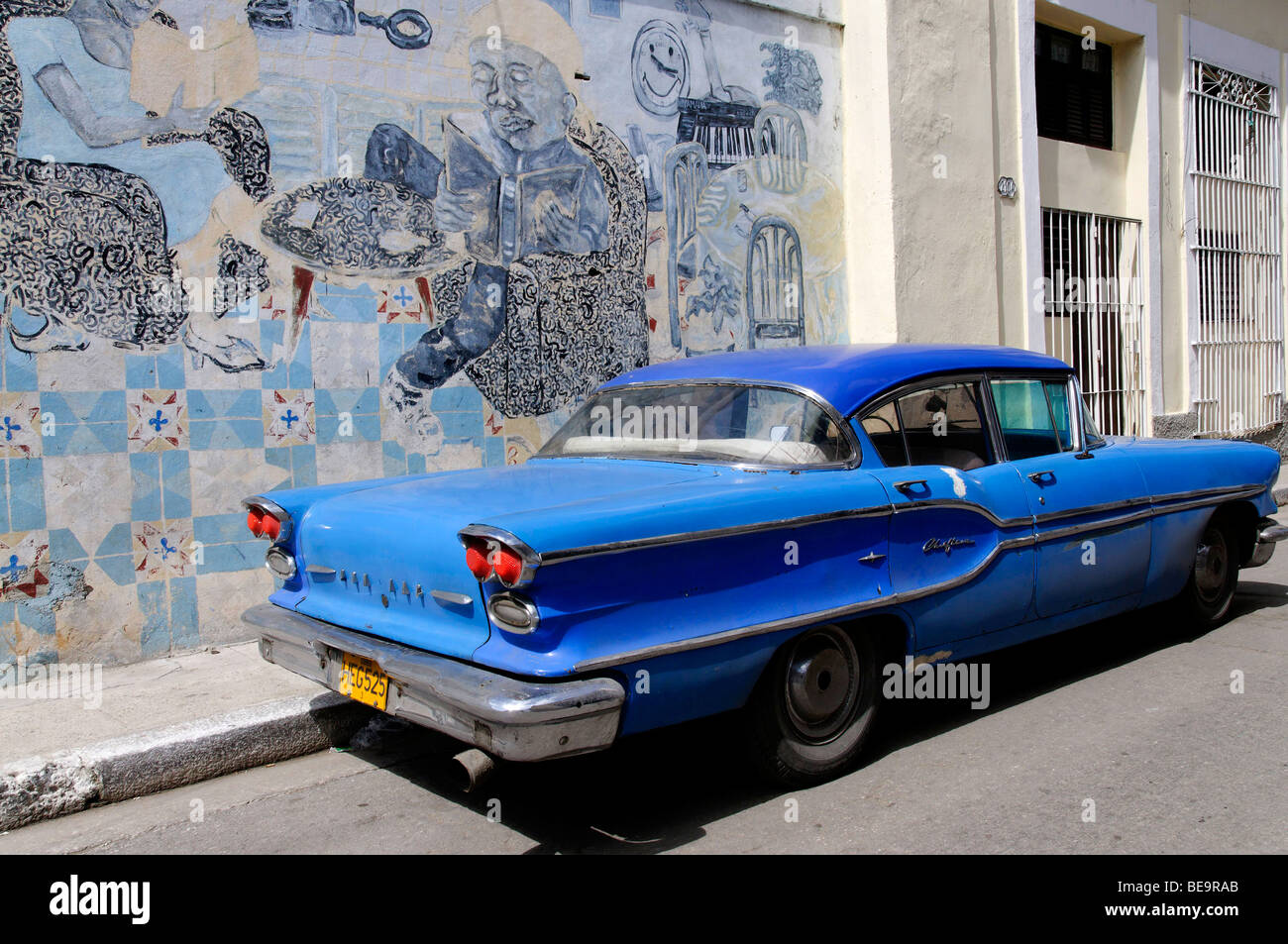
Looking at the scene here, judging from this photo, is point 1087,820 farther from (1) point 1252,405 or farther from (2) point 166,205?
(1) point 1252,405

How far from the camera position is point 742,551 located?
3.35 meters

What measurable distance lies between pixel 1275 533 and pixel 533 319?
4.49m

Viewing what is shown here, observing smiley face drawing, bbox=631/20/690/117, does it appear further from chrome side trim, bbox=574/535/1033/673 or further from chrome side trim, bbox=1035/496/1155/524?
chrome side trim, bbox=574/535/1033/673

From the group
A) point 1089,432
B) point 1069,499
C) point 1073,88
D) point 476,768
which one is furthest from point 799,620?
point 1073,88

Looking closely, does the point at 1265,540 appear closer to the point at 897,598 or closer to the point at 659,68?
the point at 897,598

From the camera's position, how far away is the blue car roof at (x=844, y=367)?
13.3 feet

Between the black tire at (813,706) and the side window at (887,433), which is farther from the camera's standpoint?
the side window at (887,433)

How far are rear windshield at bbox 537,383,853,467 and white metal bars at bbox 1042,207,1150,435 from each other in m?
7.22

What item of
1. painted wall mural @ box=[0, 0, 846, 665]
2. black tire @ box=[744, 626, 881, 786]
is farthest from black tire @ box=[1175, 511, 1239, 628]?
painted wall mural @ box=[0, 0, 846, 665]

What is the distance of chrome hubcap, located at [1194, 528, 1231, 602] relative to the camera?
17.9 feet

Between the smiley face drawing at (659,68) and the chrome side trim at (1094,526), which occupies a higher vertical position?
the smiley face drawing at (659,68)

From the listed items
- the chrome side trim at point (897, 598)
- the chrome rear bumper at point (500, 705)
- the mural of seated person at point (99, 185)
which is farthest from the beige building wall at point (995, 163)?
the chrome rear bumper at point (500, 705)

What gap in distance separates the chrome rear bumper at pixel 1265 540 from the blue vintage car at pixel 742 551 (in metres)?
0.59

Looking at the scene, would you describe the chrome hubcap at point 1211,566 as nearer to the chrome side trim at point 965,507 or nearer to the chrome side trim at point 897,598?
the chrome side trim at point 897,598
